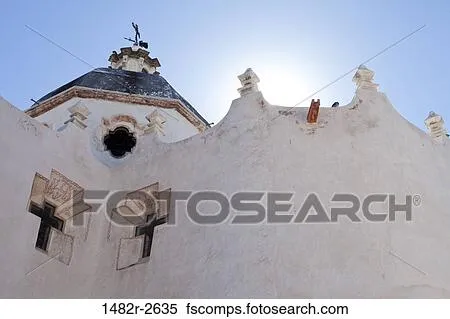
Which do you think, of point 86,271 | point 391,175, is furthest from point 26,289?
point 391,175

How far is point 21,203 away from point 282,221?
3813 mm

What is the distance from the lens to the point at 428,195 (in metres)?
9.26

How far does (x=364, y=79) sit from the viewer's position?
10.2 m

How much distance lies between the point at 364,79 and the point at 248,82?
6.01ft

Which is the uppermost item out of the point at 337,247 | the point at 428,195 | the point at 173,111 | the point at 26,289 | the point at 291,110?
the point at 173,111

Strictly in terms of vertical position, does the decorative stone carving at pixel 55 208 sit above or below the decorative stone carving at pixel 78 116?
below

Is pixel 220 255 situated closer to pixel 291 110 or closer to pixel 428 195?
pixel 291 110

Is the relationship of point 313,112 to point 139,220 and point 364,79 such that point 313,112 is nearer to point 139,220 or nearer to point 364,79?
point 364,79

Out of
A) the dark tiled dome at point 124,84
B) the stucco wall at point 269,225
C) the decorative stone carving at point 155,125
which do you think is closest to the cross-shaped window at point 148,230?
the stucco wall at point 269,225

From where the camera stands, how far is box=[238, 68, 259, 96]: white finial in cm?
1020

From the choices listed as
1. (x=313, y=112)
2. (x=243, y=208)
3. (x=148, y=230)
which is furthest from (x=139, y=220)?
(x=313, y=112)

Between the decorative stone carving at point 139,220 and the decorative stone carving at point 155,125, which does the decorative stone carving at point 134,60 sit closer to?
the decorative stone carving at point 155,125

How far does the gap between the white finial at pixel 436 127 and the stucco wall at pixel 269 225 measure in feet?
0.83

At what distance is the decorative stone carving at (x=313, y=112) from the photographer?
9.49m
